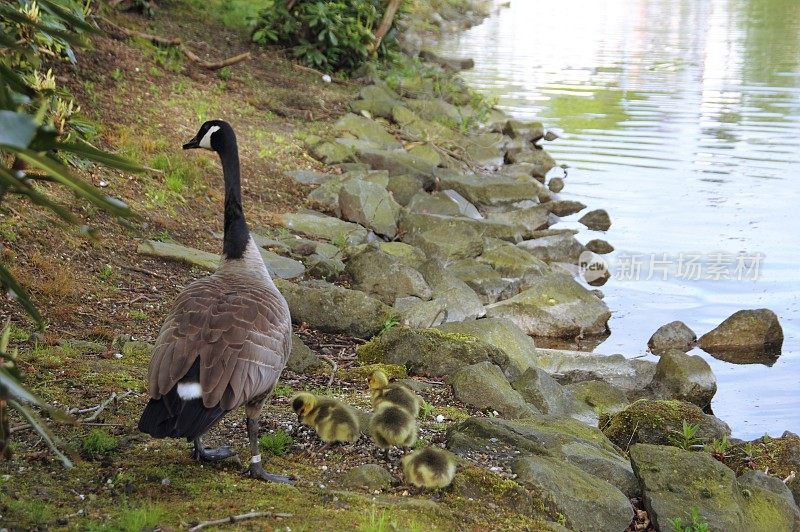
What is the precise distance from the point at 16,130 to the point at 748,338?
33.1ft

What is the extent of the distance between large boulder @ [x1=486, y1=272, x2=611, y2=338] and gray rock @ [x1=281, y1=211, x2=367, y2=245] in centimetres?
202

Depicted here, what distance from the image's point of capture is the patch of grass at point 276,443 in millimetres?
5305

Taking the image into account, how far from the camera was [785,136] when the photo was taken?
68.9ft

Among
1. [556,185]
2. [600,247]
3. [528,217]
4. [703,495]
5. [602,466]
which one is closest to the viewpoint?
[703,495]

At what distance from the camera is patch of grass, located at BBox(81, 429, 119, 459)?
4.84m

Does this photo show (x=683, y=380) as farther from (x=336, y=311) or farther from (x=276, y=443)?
(x=276, y=443)

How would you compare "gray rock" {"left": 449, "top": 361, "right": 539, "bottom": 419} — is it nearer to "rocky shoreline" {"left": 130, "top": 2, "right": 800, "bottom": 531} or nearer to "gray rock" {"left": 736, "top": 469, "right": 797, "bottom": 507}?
"rocky shoreline" {"left": 130, "top": 2, "right": 800, "bottom": 531}

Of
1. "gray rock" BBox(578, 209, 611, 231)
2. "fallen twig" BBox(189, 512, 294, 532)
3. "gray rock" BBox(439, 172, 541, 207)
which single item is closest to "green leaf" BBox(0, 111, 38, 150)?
"fallen twig" BBox(189, 512, 294, 532)

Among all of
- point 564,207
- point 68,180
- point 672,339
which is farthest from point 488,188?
point 68,180

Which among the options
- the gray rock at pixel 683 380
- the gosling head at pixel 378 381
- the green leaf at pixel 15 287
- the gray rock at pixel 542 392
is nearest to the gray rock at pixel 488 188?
the gray rock at pixel 683 380

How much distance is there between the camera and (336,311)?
8508 millimetres

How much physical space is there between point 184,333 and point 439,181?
10838 mm

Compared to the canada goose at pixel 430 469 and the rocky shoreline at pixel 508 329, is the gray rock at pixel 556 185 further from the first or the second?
the canada goose at pixel 430 469

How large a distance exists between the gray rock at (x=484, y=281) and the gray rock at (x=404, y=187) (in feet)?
7.78
